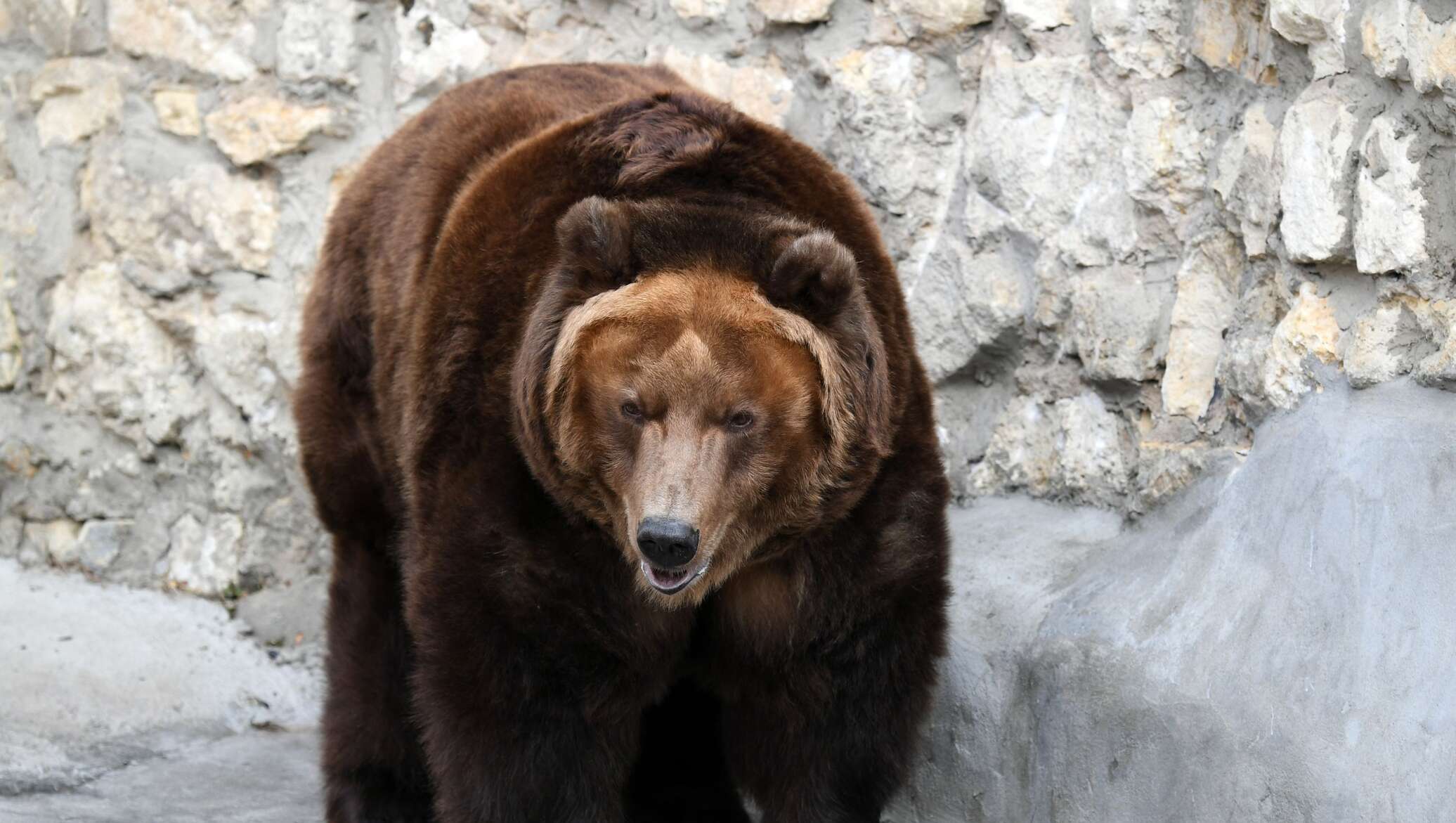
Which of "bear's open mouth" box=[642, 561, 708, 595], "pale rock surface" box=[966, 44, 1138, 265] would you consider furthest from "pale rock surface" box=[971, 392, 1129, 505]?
"bear's open mouth" box=[642, 561, 708, 595]

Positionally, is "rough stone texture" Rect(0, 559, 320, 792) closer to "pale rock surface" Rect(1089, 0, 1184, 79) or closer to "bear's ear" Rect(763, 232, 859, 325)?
"bear's ear" Rect(763, 232, 859, 325)

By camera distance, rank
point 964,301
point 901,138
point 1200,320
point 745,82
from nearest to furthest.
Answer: point 1200,320, point 964,301, point 901,138, point 745,82

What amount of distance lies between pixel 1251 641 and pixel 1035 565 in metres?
0.85

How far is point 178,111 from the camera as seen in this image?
5.41 meters

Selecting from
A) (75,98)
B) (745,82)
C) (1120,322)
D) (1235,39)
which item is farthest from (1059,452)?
(75,98)

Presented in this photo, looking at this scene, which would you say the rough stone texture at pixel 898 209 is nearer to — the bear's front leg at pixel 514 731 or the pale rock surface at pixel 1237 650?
the pale rock surface at pixel 1237 650

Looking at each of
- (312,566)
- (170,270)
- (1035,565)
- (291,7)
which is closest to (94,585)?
(312,566)

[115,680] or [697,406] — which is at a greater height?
[697,406]

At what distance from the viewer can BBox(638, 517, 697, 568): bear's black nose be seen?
9.61 ft

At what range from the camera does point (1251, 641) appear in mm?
3186

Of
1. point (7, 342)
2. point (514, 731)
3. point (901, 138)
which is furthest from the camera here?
point (7, 342)

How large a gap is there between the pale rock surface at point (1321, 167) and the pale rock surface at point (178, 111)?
11.9ft

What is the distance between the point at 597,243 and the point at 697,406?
403mm

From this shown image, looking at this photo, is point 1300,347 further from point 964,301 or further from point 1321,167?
point 964,301
